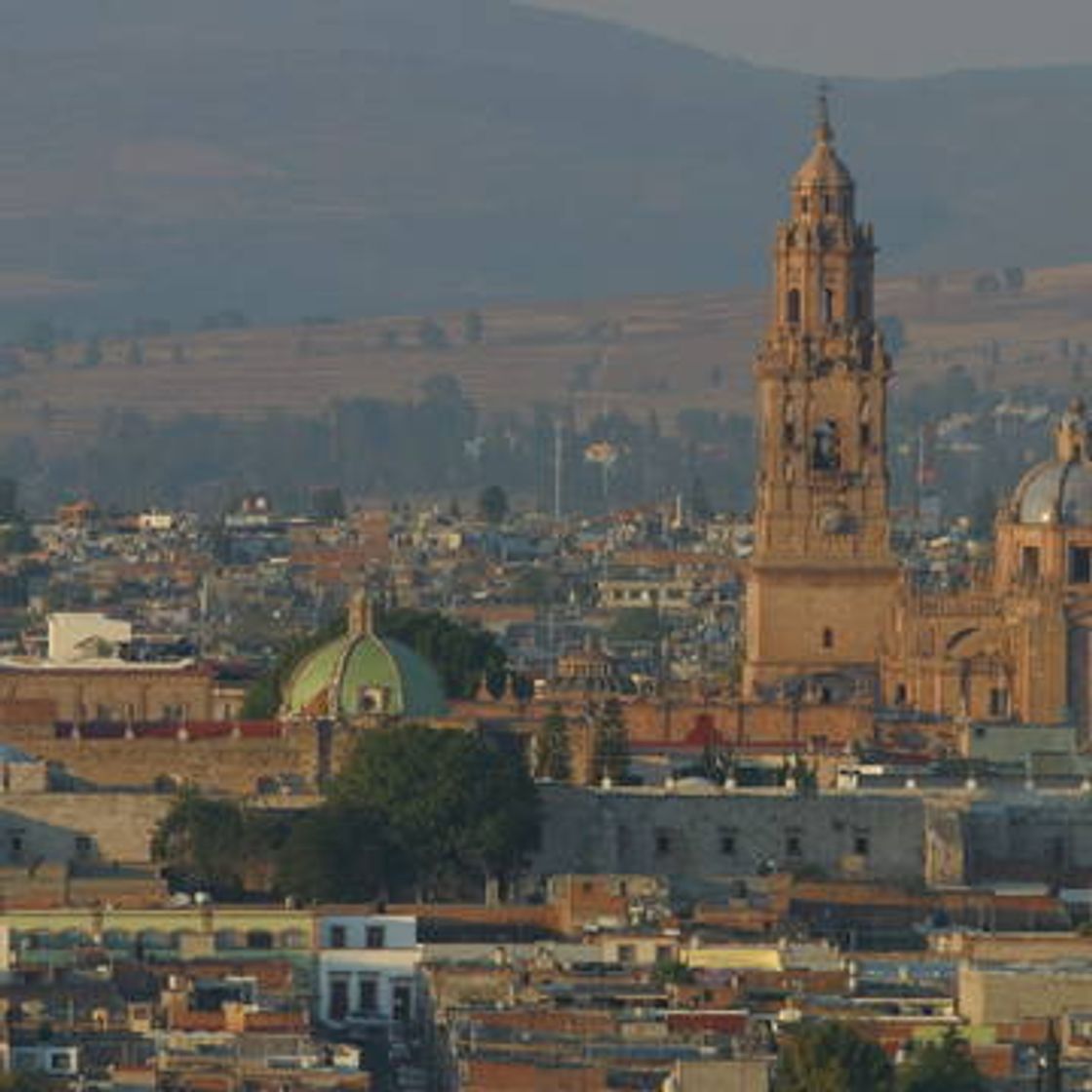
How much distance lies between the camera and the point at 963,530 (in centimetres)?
18262

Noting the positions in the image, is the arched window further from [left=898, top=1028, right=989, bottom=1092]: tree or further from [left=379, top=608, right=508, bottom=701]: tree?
[left=898, top=1028, right=989, bottom=1092]: tree

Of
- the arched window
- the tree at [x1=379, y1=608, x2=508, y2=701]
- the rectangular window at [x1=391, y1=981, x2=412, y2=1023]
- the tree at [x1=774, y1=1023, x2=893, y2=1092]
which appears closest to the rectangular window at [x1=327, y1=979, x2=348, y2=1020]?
the rectangular window at [x1=391, y1=981, x2=412, y2=1023]

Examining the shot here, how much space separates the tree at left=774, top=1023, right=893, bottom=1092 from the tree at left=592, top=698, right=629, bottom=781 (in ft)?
95.7

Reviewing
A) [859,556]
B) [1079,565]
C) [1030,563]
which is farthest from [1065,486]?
[859,556]

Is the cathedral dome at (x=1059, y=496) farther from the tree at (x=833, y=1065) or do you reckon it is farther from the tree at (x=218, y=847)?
A: the tree at (x=833, y=1065)

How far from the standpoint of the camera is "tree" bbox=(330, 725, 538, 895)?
80000 mm

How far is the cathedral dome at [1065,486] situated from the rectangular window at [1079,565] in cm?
34

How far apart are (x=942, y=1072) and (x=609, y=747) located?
1262 inches

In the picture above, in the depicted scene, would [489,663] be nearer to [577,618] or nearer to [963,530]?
[577,618]

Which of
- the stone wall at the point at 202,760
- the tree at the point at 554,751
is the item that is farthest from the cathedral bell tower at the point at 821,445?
the stone wall at the point at 202,760

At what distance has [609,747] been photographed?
89688 millimetres

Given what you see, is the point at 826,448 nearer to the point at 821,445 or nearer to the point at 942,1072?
the point at 821,445

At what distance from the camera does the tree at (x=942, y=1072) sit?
57.3 metres

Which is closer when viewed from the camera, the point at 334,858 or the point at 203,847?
the point at 334,858
